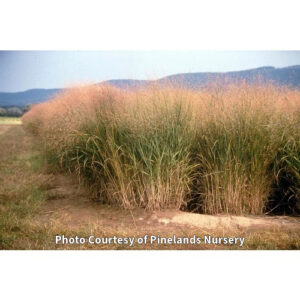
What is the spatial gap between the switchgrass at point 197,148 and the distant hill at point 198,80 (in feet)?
0.50

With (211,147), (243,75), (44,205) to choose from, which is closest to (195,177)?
(211,147)

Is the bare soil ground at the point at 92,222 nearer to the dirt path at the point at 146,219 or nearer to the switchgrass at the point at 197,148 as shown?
the dirt path at the point at 146,219

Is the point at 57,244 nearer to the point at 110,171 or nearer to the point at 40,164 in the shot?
the point at 110,171

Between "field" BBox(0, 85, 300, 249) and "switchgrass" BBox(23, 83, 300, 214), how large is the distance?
11 millimetres

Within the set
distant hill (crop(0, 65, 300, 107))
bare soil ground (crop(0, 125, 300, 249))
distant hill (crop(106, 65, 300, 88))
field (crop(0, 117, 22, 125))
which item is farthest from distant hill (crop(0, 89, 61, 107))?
distant hill (crop(106, 65, 300, 88))

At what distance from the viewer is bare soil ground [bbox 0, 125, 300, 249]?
4.05 metres

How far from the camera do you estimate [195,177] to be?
5.05 meters

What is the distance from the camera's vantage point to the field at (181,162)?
4734 mm

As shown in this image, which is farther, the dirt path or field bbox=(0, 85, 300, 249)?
field bbox=(0, 85, 300, 249)

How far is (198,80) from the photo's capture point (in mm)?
4910

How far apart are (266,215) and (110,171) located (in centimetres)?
184

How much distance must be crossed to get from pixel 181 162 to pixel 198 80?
3.08 feet

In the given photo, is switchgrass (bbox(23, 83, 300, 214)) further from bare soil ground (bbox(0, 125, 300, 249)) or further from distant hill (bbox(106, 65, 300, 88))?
bare soil ground (bbox(0, 125, 300, 249))

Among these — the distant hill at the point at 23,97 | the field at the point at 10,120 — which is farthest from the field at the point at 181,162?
the distant hill at the point at 23,97
